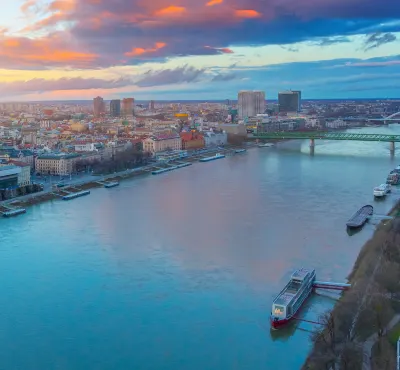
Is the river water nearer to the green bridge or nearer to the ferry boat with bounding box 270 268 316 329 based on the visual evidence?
the ferry boat with bounding box 270 268 316 329

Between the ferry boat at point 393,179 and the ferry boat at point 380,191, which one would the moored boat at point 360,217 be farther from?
the ferry boat at point 393,179

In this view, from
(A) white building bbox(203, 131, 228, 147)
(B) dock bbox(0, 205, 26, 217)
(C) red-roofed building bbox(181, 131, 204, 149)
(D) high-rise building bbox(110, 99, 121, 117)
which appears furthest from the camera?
(D) high-rise building bbox(110, 99, 121, 117)

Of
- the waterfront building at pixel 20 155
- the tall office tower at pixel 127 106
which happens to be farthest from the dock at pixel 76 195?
the tall office tower at pixel 127 106

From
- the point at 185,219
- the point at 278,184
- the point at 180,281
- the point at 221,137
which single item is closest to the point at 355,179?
the point at 278,184

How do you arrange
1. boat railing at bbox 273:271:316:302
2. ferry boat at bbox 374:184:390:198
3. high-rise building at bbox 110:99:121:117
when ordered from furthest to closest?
high-rise building at bbox 110:99:121:117
ferry boat at bbox 374:184:390:198
boat railing at bbox 273:271:316:302

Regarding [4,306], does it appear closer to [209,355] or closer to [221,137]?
[209,355]

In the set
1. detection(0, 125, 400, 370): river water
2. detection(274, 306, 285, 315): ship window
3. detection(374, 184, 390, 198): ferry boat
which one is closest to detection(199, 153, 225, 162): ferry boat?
detection(0, 125, 400, 370): river water
